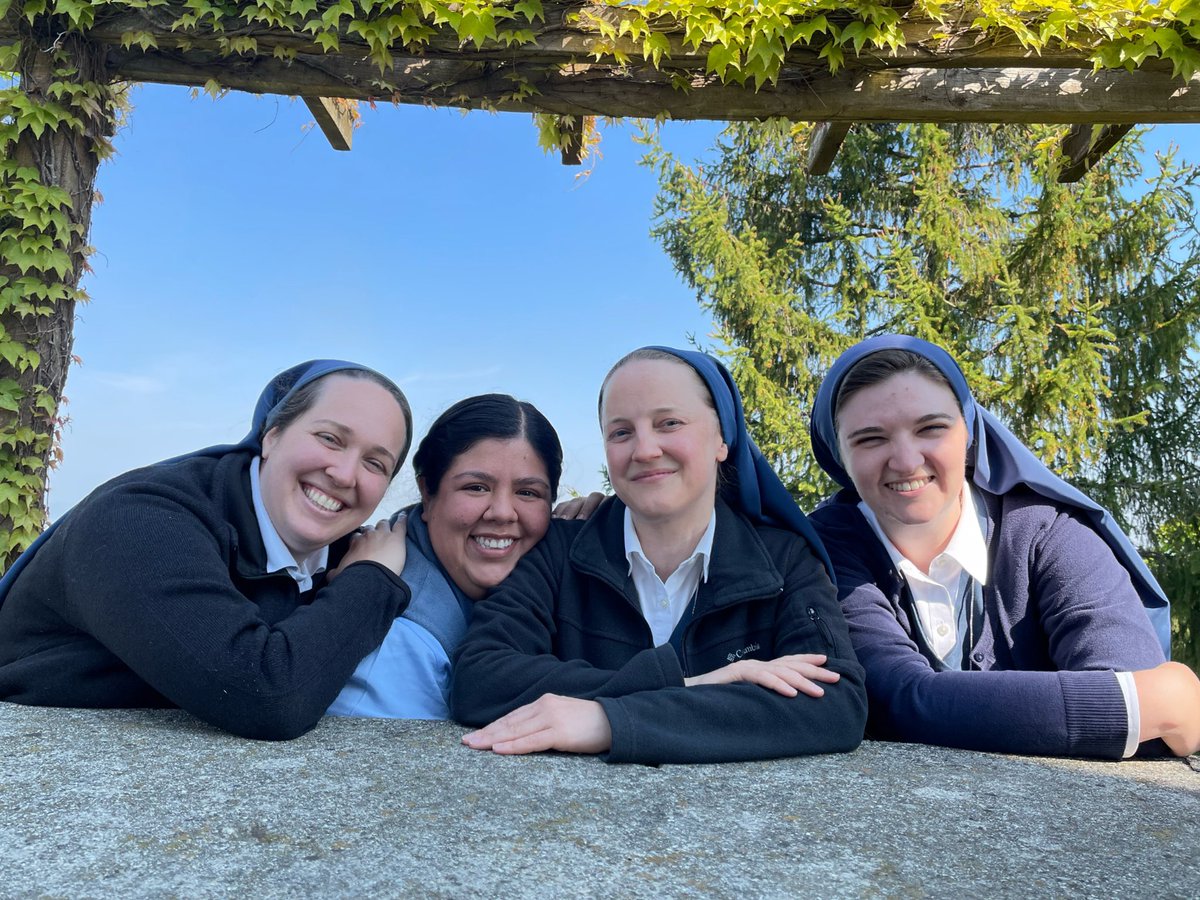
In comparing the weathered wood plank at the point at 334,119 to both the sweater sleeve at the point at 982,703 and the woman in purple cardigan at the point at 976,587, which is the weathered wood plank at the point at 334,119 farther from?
the sweater sleeve at the point at 982,703

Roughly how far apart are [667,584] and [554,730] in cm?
68

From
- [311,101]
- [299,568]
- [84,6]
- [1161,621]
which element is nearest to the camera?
[299,568]

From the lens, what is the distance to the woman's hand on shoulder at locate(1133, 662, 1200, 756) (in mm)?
2471

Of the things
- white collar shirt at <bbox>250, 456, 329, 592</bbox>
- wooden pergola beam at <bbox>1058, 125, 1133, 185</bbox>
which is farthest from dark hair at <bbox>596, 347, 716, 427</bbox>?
wooden pergola beam at <bbox>1058, 125, 1133, 185</bbox>

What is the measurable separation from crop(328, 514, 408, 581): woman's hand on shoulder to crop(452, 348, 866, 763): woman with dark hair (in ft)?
0.99

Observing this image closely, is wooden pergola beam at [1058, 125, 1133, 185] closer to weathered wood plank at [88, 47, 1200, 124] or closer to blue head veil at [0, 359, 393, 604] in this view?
weathered wood plank at [88, 47, 1200, 124]

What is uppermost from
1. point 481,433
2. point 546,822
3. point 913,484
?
point 481,433

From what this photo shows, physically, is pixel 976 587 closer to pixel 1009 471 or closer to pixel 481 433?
pixel 1009 471

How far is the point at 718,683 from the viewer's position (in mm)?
2414

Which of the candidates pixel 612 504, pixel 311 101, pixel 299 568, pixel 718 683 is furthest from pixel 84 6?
pixel 718 683

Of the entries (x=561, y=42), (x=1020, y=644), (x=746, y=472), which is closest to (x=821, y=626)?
(x=746, y=472)

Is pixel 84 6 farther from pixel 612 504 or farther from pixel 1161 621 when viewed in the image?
pixel 1161 621

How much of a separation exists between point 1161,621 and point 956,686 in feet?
3.03

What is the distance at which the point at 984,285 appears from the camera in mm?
10781
